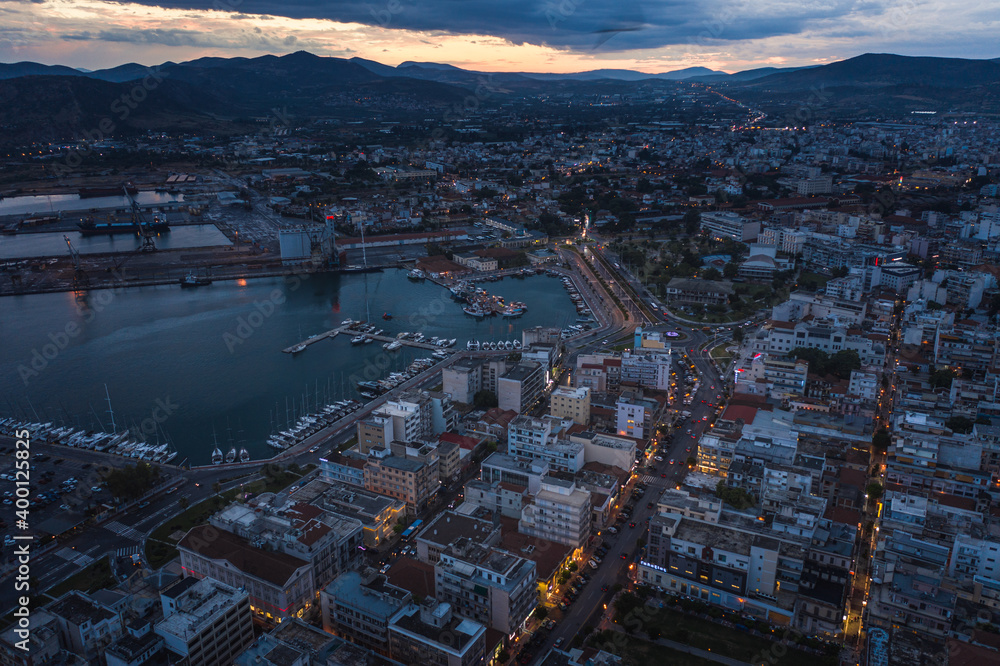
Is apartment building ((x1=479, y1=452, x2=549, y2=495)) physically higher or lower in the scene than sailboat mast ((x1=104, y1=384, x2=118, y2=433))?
higher

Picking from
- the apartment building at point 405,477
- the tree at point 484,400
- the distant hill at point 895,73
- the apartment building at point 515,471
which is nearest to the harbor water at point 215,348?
the tree at point 484,400

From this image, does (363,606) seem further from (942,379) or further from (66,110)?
(66,110)

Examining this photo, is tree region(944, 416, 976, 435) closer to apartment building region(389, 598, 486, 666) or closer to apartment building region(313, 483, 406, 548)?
apartment building region(389, 598, 486, 666)

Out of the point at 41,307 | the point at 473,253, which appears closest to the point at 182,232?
the point at 41,307

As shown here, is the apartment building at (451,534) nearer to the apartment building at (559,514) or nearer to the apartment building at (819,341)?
the apartment building at (559,514)

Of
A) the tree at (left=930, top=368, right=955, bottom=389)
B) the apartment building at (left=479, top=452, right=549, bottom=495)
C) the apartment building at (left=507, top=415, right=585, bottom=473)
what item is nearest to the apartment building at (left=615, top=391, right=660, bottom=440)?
the apartment building at (left=507, top=415, right=585, bottom=473)

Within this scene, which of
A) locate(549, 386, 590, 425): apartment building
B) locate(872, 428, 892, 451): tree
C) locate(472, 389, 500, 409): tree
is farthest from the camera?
locate(472, 389, 500, 409): tree

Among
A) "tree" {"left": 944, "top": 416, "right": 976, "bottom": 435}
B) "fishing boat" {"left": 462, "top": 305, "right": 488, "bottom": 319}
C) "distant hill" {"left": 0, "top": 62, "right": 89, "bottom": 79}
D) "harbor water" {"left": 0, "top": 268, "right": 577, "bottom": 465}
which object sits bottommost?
"harbor water" {"left": 0, "top": 268, "right": 577, "bottom": 465}
